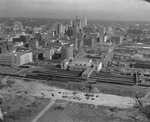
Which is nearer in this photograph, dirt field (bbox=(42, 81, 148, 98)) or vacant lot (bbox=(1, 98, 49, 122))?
vacant lot (bbox=(1, 98, 49, 122))

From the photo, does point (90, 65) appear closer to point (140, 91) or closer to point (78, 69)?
point (78, 69)

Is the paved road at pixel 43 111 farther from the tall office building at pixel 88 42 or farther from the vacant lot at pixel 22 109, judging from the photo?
the tall office building at pixel 88 42

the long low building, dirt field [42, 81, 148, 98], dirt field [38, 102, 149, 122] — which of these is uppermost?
the long low building

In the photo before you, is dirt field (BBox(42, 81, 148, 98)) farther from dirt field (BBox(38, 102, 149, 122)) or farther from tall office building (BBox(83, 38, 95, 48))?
tall office building (BBox(83, 38, 95, 48))

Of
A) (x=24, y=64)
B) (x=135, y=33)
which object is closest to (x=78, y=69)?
(x=24, y=64)

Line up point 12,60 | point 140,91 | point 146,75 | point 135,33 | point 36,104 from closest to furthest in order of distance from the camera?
point 36,104 < point 140,91 < point 146,75 < point 12,60 < point 135,33

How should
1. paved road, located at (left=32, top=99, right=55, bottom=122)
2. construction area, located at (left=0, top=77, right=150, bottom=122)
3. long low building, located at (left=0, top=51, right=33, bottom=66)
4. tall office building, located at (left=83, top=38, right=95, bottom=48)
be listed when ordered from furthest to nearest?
tall office building, located at (left=83, top=38, right=95, bottom=48) < long low building, located at (left=0, top=51, right=33, bottom=66) < construction area, located at (left=0, top=77, right=150, bottom=122) < paved road, located at (left=32, top=99, right=55, bottom=122)

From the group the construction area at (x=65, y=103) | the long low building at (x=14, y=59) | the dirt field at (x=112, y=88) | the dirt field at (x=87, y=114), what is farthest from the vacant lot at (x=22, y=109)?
the long low building at (x=14, y=59)

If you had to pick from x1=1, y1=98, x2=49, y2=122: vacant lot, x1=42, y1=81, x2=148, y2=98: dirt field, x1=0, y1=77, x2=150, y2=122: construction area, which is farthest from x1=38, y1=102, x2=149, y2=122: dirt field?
x1=42, y1=81, x2=148, y2=98: dirt field
